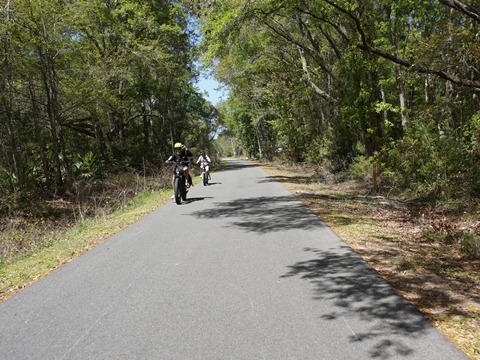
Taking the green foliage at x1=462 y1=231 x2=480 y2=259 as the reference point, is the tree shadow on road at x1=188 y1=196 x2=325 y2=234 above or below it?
above

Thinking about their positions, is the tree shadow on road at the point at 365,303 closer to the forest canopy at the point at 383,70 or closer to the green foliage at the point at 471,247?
the green foliage at the point at 471,247

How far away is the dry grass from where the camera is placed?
3.63 metres

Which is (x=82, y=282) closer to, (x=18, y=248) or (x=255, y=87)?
(x=18, y=248)

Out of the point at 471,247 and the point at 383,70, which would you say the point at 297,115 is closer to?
the point at 383,70

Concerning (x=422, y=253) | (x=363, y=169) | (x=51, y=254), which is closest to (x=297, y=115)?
(x=363, y=169)

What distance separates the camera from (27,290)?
5.24 metres

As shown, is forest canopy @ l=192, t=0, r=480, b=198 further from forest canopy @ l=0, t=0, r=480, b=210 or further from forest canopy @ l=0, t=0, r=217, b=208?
forest canopy @ l=0, t=0, r=217, b=208

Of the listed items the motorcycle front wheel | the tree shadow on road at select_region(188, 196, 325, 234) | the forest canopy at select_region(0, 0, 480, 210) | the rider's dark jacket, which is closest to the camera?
the tree shadow on road at select_region(188, 196, 325, 234)

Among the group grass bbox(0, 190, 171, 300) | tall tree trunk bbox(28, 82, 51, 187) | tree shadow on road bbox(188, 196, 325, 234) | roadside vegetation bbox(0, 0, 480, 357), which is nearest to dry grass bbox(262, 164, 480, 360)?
roadside vegetation bbox(0, 0, 480, 357)

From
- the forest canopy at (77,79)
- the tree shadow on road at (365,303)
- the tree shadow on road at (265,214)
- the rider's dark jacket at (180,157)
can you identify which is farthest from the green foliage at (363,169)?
the forest canopy at (77,79)

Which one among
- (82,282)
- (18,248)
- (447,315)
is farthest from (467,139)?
(18,248)

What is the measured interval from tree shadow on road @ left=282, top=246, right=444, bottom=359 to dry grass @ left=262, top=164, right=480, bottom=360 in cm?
22

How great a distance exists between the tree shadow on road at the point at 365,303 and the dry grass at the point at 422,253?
22cm

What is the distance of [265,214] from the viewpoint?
963 centimetres
